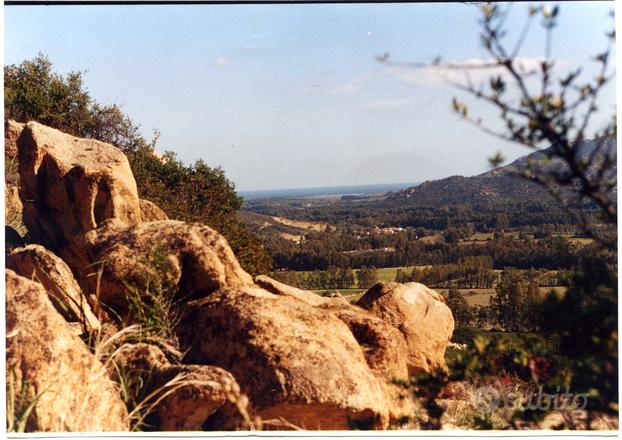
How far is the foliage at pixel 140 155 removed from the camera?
670 inches

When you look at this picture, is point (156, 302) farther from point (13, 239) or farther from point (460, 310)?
point (460, 310)

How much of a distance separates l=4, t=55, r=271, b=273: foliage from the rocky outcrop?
31.6 feet

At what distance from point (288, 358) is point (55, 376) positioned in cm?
208

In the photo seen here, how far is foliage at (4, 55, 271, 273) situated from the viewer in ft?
55.8

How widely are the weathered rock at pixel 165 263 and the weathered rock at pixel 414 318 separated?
3.10 m

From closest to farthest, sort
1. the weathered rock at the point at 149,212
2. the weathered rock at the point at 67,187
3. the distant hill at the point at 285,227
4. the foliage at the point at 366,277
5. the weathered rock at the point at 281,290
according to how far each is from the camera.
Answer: the weathered rock at the point at 281,290, the weathered rock at the point at 67,187, the weathered rock at the point at 149,212, the foliage at the point at 366,277, the distant hill at the point at 285,227

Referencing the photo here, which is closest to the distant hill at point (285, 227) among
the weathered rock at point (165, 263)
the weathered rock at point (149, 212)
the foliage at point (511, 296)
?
the foliage at point (511, 296)

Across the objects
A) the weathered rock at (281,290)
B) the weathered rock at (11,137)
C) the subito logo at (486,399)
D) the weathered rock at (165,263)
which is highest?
the weathered rock at (11,137)

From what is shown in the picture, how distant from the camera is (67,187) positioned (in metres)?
9.70

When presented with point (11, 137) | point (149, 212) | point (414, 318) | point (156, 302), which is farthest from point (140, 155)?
point (156, 302)

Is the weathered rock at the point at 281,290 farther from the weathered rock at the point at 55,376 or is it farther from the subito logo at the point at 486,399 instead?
the weathered rock at the point at 55,376

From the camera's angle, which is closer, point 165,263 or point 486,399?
point 486,399

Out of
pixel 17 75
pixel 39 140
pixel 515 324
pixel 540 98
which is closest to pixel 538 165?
pixel 540 98

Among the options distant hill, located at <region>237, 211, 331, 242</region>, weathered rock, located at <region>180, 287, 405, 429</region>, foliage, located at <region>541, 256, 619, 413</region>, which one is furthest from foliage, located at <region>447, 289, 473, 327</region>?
foliage, located at <region>541, 256, 619, 413</region>
